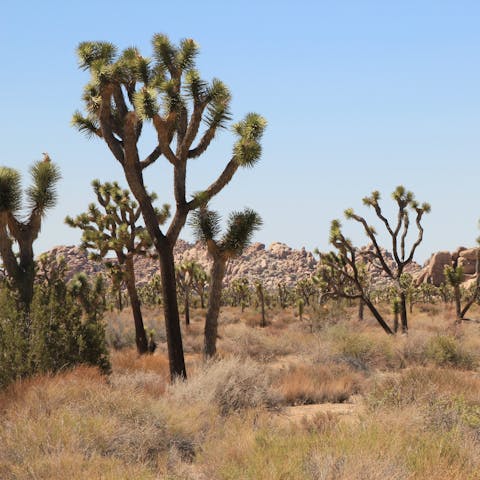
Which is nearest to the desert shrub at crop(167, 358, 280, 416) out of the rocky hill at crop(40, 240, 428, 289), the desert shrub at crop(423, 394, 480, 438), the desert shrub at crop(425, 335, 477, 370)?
the desert shrub at crop(423, 394, 480, 438)

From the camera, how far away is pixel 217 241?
48.4ft

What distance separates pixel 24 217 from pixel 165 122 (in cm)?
442

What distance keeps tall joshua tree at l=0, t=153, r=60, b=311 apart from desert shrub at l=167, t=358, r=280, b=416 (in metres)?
5.08

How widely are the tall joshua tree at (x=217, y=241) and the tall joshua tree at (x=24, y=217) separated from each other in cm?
364

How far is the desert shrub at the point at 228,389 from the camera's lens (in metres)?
10.2

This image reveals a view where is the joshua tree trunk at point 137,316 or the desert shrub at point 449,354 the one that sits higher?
the joshua tree trunk at point 137,316

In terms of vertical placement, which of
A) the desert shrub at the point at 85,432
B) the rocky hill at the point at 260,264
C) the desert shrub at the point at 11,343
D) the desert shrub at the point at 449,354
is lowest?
the desert shrub at the point at 449,354

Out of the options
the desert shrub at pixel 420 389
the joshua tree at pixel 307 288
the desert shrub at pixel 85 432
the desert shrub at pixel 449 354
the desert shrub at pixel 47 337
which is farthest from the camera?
the joshua tree at pixel 307 288

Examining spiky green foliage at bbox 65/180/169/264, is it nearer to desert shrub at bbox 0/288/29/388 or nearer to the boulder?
desert shrub at bbox 0/288/29/388

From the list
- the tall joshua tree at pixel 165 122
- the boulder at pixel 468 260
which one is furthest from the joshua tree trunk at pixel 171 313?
the boulder at pixel 468 260

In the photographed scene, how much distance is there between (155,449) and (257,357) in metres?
13.4

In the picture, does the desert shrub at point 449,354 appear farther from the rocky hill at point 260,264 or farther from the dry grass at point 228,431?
the rocky hill at point 260,264

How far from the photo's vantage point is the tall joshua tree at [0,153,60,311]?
14.4 metres

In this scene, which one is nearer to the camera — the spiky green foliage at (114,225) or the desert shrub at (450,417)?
the desert shrub at (450,417)
